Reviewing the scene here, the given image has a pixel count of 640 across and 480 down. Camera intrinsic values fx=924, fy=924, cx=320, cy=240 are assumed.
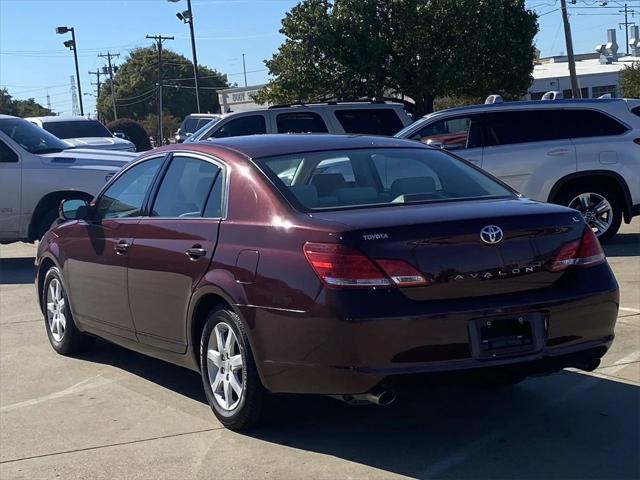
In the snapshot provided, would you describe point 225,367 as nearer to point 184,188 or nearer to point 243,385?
point 243,385

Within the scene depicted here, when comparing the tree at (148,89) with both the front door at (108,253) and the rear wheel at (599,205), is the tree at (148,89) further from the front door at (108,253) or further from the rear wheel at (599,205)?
the front door at (108,253)

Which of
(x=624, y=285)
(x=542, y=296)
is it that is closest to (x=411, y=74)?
(x=624, y=285)

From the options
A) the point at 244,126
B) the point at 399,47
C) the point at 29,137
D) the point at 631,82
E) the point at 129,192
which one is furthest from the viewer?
the point at 631,82

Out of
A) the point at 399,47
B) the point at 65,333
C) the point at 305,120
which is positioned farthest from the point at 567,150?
the point at 399,47

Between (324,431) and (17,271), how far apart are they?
26.2 ft

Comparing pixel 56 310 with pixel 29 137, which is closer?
pixel 56 310

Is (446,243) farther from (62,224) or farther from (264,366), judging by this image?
(62,224)

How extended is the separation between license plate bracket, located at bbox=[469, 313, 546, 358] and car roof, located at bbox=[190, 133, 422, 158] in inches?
66.6

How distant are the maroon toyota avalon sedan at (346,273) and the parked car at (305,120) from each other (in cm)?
818

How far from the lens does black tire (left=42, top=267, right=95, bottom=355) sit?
7109mm

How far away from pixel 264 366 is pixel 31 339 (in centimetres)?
388

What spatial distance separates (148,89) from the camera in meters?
88.8

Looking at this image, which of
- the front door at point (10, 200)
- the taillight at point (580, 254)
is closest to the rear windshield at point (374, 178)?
the taillight at point (580, 254)

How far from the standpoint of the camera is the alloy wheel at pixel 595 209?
11.6m
